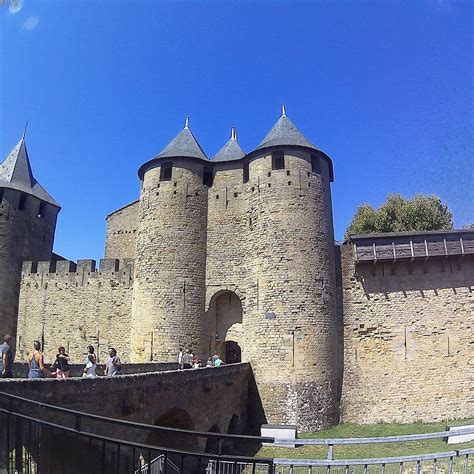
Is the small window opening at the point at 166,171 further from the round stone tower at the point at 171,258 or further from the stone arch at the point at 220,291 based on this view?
the stone arch at the point at 220,291

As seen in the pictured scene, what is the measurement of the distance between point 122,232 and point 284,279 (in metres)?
11.6

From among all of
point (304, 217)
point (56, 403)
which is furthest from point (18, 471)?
point (304, 217)

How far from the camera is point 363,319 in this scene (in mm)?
17625

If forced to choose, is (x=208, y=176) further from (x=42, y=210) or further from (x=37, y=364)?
(x=37, y=364)

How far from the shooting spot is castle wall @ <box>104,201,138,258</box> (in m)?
24.4

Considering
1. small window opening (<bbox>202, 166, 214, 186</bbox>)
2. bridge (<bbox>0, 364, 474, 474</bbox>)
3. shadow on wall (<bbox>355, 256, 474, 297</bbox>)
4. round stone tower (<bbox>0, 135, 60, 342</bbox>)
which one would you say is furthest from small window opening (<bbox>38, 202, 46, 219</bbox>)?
shadow on wall (<bbox>355, 256, 474, 297</bbox>)

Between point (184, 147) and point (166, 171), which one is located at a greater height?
point (184, 147)

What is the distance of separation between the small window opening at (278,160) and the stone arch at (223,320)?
559 centimetres

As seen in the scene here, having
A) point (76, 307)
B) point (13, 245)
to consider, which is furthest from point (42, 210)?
point (76, 307)

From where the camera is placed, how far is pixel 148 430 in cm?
751

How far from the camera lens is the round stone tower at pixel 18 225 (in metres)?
22.8

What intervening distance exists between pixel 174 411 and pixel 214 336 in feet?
25.2

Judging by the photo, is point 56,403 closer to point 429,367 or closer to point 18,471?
point 18,471

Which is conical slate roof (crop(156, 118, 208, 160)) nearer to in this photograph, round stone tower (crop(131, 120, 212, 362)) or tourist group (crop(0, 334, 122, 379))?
round stone tower (crop(131, 120, 212, 362))
